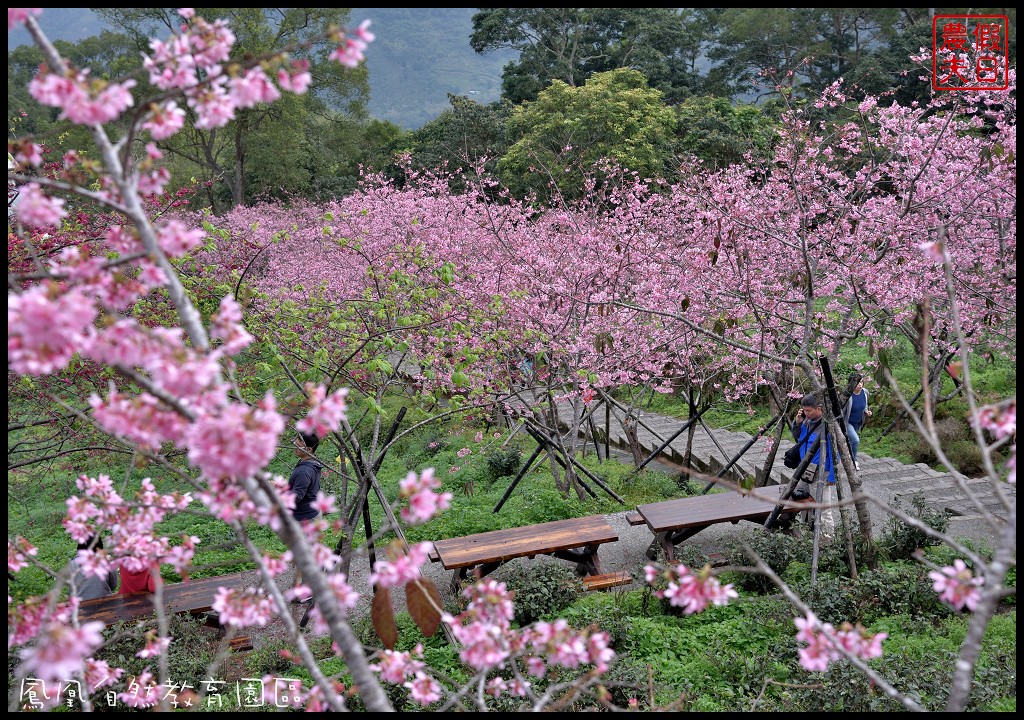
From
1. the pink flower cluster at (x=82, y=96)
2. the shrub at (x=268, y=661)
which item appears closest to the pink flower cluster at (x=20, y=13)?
the pink flower cluster at (x=82, y=96)

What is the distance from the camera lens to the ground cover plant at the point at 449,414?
183cm

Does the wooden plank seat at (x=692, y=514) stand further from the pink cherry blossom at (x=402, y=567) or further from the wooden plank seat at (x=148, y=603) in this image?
the pink cherry blossom at (x=402, y=567)

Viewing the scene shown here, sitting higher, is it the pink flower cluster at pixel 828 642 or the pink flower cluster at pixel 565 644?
the pink flower cluster at pixel 565 644

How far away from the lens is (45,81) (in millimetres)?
1709

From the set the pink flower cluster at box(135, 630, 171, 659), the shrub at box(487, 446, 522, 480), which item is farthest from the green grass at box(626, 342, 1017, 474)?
the pink flower cluster at box(135, 630, 171, 659)

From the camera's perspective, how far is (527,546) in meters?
5.46

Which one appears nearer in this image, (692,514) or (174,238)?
(174,238)

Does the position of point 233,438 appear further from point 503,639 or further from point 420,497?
point 503,639

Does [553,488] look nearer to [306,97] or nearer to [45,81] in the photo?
[45,81]

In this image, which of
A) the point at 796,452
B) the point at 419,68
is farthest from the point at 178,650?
the point at 419,68

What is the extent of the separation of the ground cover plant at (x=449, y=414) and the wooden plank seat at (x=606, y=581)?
52cm

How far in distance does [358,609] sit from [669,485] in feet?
14.0

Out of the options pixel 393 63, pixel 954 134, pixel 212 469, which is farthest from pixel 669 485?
pixel 393 63

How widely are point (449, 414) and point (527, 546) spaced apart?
3.93 feet
